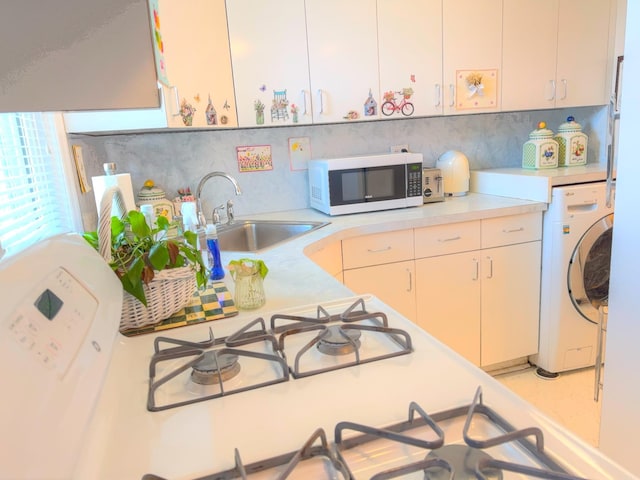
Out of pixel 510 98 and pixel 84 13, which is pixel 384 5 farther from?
pixel 84 13

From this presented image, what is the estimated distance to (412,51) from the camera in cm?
236

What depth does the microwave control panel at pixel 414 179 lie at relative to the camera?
7.91 ft

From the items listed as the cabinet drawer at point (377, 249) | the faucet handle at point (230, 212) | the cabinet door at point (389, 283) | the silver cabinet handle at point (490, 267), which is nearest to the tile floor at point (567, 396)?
the silver cabinet handle at point (490, 267)

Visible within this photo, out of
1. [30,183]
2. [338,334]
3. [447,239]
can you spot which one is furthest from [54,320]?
[447,239]

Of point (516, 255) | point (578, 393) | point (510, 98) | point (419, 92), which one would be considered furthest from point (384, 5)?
point (578, 393)

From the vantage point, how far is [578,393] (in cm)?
233

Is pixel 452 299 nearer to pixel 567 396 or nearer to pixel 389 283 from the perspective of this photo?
pixel 389 283

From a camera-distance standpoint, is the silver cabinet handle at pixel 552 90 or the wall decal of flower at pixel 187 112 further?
the silver cabinet handle at pixel 552 90

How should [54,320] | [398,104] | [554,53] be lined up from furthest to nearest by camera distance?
1. [554,53]
2. [398,104]
3. [54,320]

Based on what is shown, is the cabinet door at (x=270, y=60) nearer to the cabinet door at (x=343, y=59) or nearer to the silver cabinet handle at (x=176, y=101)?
the cabinet door at (x=343, y=59)

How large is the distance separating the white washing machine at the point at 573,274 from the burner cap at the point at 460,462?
2039 mm

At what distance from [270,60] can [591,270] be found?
197 centimetres

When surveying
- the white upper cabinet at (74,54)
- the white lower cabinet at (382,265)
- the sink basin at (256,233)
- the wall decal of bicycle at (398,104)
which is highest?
→ the wall decal of bicycle at (398,104)

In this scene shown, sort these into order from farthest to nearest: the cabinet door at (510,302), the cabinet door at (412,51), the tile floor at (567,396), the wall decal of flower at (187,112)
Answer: the cabinet door at (510,302), the cabinet door at (412,51), the tile floor at (567,396), the wall decal of flower at (187,112)
